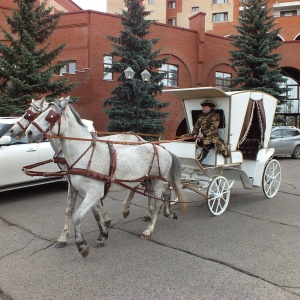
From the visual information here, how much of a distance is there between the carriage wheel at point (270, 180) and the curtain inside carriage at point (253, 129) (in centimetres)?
55

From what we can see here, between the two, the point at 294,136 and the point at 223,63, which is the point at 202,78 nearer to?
the point at 223,63

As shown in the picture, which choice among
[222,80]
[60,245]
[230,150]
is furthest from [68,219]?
[222,80]

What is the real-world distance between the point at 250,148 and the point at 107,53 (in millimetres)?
14851

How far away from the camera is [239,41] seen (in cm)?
2389

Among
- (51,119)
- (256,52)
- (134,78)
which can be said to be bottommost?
(51,119)

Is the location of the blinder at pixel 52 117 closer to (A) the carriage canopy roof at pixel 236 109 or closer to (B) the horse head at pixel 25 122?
(B) the horse head at pixel 25 122

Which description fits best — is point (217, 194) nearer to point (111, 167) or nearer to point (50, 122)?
point (111, 167)

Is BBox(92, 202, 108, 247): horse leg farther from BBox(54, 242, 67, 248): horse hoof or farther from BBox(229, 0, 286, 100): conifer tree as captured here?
BBox(229, 0, 286, 100): conifer tree

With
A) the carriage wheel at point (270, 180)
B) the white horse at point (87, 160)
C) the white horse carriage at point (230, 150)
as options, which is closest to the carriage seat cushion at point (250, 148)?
the white horse carriage at point (230, 150)

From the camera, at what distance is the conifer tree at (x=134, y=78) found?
18.1m

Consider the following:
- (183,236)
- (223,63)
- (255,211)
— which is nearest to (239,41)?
(223,63)

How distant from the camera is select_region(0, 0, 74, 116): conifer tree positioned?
14688 mm

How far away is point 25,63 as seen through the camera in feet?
48.8

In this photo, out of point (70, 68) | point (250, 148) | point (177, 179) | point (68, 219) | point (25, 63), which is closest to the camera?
point (68, 219)
